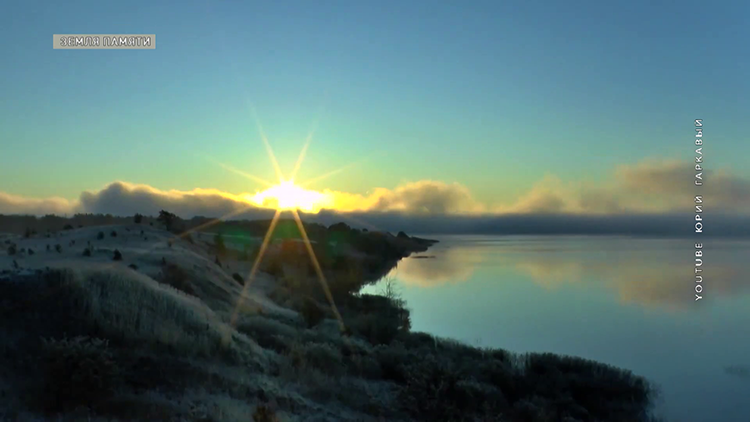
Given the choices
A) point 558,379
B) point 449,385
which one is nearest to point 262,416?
point 449,385

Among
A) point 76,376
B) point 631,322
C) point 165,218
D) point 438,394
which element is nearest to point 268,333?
point 438,394

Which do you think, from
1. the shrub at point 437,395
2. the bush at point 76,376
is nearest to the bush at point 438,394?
the shrub at point 437,395

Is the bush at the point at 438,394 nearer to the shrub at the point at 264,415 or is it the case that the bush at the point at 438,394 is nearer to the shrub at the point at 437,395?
the shrub at the point at 437,395

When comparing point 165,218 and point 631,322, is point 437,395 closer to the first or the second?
point 631,322

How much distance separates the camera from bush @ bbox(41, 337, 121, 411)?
8.36 m

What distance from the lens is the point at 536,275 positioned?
53.5 m

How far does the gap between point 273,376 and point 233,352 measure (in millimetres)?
1073

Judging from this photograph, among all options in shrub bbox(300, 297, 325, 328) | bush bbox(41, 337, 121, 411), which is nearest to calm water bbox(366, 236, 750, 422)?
shrub bbox(300, 297, 325, 328)

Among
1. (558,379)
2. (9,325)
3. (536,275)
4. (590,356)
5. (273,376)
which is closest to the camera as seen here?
(9,325)

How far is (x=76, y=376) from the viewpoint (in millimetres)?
8414

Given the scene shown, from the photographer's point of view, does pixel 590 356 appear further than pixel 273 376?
Yes

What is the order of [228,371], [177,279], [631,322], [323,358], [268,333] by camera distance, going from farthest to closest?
[631,322] < [177,279] < [268,333] < [323,358] < [228,371]

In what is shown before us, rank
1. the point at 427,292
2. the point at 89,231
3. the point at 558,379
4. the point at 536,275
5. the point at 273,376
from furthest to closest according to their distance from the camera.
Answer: the point at 536,275, the point at 427,292, the point at 89,231, the point at 558,379, the point at 273,376

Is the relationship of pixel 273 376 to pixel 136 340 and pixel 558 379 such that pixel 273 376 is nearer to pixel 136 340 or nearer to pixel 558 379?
pixel 136 340
